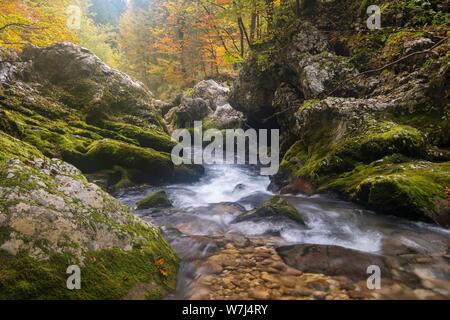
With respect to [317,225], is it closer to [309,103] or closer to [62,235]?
[62,235]

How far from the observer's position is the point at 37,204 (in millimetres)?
3721

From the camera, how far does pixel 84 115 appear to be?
11.7 metres

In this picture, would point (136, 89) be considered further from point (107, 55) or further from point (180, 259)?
point (107, 55)

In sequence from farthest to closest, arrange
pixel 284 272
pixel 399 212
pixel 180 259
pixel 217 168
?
1. pixel 217 168
2. pixel 399 212
3. pixel 180 259
4. pixel 284 272

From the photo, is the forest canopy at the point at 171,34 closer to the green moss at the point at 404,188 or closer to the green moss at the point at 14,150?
the green moss at the point at 14,150

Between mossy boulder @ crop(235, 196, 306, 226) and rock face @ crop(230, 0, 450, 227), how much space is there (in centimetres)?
153

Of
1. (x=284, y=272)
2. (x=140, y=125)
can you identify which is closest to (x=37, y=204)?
(x=284, y=272)

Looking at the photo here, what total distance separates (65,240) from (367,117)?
735 centimetres

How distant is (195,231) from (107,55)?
36.0 m

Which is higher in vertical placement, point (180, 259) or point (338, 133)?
point (338, 133)

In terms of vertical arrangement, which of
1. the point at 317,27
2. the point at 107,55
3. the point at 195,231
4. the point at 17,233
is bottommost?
the point at 195,231

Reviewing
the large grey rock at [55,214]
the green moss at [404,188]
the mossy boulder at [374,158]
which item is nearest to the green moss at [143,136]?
the mossy boulder at [374,158]

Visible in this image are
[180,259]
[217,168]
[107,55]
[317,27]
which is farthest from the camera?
[107,55]

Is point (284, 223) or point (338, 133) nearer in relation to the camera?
point (284, 223)
